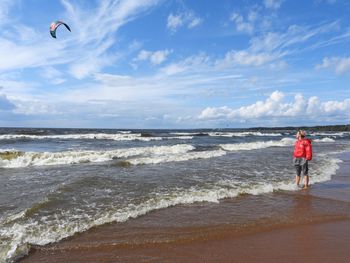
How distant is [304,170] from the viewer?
35.4 feet

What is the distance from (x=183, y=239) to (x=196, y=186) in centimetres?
445

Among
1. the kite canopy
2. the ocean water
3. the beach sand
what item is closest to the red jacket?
the ocean water

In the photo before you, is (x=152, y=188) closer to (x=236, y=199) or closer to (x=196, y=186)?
(x=196, y=186)

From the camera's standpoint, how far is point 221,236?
19.5ft

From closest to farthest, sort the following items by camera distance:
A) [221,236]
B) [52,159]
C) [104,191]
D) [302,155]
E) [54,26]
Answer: [221,236], [104,191], [302,155], [54,26], [52,159]

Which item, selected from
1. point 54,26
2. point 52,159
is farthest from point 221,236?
point 52,159

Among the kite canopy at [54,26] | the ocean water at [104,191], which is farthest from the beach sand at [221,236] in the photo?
the kite canopy at [54,26]

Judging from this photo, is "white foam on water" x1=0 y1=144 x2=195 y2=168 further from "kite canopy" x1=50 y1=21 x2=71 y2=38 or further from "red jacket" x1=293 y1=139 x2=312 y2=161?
"red jacket" x1=293 y1=139 x2=312 y2=161

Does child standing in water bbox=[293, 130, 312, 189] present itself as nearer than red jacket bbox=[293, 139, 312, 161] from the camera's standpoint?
Yes

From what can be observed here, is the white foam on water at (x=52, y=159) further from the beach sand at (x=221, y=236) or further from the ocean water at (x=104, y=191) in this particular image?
the beach sand at (x=221, y=236)

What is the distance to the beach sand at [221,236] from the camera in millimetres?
5062

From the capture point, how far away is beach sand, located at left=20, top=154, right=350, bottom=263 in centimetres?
506

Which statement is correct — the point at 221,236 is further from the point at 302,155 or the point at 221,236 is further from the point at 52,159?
the point at 52,159

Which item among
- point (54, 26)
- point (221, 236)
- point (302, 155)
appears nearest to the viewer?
point (221, 236)
